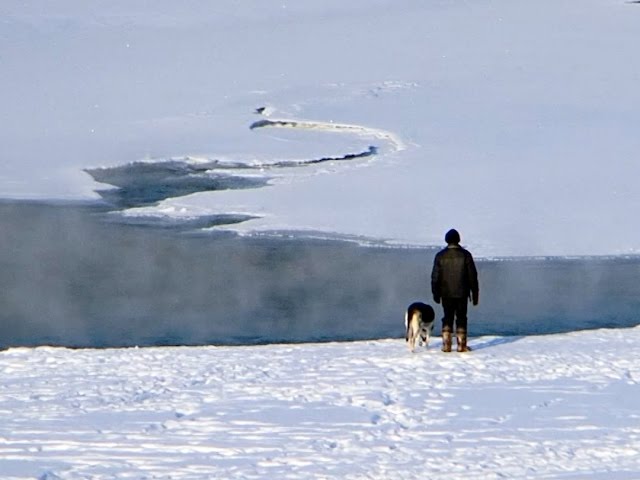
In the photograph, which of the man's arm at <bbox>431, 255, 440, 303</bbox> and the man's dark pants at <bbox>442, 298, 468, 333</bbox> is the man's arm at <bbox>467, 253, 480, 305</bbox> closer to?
the man's dark pants at <bbox>442, 298, 468, 333</bbox>

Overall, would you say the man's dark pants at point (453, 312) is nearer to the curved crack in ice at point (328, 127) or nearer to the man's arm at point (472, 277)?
the man's arm at point (472, 277)

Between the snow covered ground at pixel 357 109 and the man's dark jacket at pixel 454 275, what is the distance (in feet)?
22.6

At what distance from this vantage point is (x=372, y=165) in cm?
2447

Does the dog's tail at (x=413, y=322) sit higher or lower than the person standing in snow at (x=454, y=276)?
lower

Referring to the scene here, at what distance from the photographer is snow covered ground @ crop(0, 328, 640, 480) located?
7.73m

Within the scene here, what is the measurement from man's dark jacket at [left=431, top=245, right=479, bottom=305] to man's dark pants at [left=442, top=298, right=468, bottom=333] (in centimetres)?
8

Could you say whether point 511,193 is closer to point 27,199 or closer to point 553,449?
point 27,199

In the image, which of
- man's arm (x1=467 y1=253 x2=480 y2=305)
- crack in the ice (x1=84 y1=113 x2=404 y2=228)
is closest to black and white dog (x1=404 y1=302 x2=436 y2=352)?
man's arm (x1=467 y1=253 x2=480 y2=305)

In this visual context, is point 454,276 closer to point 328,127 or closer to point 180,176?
point 180,176

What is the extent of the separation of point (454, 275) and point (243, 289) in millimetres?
4982

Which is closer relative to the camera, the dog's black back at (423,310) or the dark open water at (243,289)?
the dog's black back at (423,310)

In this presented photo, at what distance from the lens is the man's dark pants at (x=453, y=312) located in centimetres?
→ 1186

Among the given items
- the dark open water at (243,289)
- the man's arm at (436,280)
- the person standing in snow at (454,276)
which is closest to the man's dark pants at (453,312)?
the person standing in snow at (454,276)

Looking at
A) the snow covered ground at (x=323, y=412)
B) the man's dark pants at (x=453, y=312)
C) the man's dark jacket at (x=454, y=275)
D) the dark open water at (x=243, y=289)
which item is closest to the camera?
the snow covered ground at (x=323, y=412)
